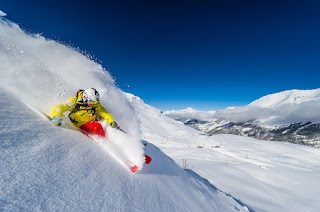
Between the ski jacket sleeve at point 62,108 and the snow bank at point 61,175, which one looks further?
the ski jacket sleeve at point 62,108

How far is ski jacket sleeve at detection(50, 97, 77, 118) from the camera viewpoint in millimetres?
5715

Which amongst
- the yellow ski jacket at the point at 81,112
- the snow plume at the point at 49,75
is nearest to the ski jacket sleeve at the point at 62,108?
the yellow ski jacket at the point at 81,112

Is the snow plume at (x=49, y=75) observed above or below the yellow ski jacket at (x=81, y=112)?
above

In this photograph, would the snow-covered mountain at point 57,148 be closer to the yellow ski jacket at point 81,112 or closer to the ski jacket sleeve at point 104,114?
the yellow ski jacket at point 81,112

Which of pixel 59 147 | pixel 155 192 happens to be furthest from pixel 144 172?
pixel 59 147

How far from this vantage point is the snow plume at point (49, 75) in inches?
242

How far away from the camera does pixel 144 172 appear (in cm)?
557

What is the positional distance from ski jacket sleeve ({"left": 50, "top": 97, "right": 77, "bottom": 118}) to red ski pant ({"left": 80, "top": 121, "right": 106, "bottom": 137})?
2.05 feet

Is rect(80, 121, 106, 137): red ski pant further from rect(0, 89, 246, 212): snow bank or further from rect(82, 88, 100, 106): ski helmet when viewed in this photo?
rect(82, 88, 100, 106): ski helmet

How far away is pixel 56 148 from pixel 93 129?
199 centimetres

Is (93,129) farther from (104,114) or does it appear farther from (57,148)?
(57,148)

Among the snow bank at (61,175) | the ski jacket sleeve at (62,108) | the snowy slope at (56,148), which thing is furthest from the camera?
the ski jacket sleeve at (62,108)

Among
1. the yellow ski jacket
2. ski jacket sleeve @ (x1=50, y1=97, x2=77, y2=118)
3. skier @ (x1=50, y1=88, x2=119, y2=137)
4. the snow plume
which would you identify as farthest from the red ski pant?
the snow plume

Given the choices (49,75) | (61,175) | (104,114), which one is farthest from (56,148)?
(49,75)
